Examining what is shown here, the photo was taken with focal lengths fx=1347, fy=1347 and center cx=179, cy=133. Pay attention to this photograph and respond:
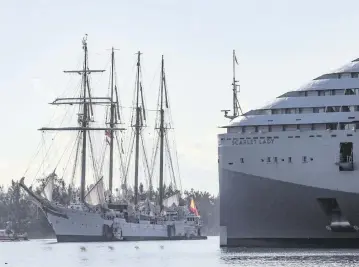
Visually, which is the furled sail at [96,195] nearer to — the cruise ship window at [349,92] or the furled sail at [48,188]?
the furled sail at [48,188]

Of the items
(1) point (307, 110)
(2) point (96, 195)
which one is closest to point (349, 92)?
(1) point (307, 110)

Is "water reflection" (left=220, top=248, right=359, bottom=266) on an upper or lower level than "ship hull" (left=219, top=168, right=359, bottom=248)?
lower

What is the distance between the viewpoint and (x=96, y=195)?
165 meters

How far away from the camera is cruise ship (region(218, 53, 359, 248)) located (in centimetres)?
10400

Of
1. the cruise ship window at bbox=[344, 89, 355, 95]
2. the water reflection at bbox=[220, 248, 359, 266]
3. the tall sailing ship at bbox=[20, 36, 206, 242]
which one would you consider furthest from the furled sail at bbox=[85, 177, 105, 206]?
the cruise ship window at bbox=[344, 89, 355, 95]

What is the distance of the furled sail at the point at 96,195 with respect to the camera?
540 feet

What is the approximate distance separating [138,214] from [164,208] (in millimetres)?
10889

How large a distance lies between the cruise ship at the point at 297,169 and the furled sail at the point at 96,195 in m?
55.8

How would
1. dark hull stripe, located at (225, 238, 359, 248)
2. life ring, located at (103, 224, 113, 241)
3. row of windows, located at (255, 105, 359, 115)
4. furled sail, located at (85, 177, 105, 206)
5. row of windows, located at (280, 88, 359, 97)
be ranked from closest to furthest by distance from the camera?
row of windows, located at (255, 105, 359, 115)
dark hull stripe, located at (225, 238, 359, 248)
row of windows, located at (280, 88, 359, 97)
furled sail, located at (85, 177, 105, 206)
life ring, located at (103, 224, 113, 241)

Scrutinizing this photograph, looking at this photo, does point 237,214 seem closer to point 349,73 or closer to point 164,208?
point 349,73

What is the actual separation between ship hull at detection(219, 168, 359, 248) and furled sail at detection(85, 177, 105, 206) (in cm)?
5641

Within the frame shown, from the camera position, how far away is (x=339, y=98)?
107 metres

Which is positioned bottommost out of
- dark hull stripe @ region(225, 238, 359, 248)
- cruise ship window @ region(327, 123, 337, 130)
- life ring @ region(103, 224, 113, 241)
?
dark hull stripe @ region(225, 238, 359, 248)

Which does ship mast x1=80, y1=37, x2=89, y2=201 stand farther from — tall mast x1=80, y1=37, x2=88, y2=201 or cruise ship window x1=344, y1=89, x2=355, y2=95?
cruise ship window x1=344, y1=89, x2=355, y2=95
